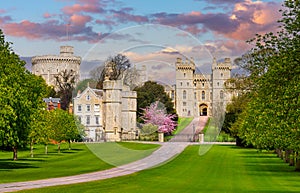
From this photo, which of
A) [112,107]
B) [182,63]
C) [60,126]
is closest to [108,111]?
[112,107]

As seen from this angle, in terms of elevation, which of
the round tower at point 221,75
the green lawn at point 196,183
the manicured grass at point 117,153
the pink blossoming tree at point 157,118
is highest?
the round tower at point 221,75

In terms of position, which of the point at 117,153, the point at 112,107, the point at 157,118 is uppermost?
the point at 112,107

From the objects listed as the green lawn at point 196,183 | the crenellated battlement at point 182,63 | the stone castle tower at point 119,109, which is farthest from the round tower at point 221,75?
the green lawn at point 196,183

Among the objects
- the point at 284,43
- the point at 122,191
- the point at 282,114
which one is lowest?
the point at 122,191

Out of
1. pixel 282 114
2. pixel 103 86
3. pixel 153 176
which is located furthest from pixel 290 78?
pixel 103 86

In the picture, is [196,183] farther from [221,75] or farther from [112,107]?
[221,75]

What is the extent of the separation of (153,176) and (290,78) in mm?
10416

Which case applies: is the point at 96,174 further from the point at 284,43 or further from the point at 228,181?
the point at 284,43

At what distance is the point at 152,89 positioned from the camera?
102 meters

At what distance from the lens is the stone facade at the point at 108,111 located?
104 metres

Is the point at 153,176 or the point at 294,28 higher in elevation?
the point at 294,28

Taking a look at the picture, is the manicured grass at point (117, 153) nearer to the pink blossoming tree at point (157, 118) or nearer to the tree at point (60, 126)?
the tree at point (60, 126)

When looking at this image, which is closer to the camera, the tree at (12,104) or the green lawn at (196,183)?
the green lawn at (196,183)

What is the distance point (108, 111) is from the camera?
398 ft
